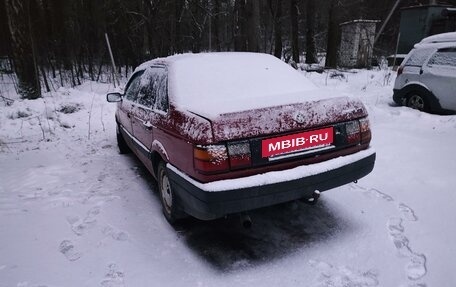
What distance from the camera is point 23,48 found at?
9680mm

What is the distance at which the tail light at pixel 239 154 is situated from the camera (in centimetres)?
263

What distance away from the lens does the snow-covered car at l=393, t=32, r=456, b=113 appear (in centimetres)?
701

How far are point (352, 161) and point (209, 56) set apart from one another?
6.41 feet

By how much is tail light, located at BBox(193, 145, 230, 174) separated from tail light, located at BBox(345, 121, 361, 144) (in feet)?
3.85

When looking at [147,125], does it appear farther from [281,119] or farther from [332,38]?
[332,38]

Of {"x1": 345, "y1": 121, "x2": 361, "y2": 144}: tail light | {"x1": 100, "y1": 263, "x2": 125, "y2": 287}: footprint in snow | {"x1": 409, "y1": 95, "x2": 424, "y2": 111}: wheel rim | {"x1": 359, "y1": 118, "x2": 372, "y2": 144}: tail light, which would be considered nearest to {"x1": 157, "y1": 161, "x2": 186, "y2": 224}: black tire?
{"x1": 100, "y1": 263, "x2": 125, "y2": 287}: footprint in snow

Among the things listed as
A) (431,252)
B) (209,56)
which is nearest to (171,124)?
(209,56)

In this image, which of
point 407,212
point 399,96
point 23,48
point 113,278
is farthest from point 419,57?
point 23,48

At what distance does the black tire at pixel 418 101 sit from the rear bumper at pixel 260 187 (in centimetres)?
543

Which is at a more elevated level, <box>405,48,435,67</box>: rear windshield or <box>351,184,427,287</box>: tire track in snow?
<box>405,48,435,67</box>: rear windshield

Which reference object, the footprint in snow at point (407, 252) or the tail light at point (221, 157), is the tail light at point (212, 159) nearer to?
the tail light at point (221, 157)

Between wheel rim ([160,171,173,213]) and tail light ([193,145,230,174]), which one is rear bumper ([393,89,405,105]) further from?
tail light ([193,145,230,174])

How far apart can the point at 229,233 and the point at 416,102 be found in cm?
626

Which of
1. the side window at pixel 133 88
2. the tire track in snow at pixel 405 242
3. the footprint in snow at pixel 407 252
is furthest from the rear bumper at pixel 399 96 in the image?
the side window at pixel 133 88
